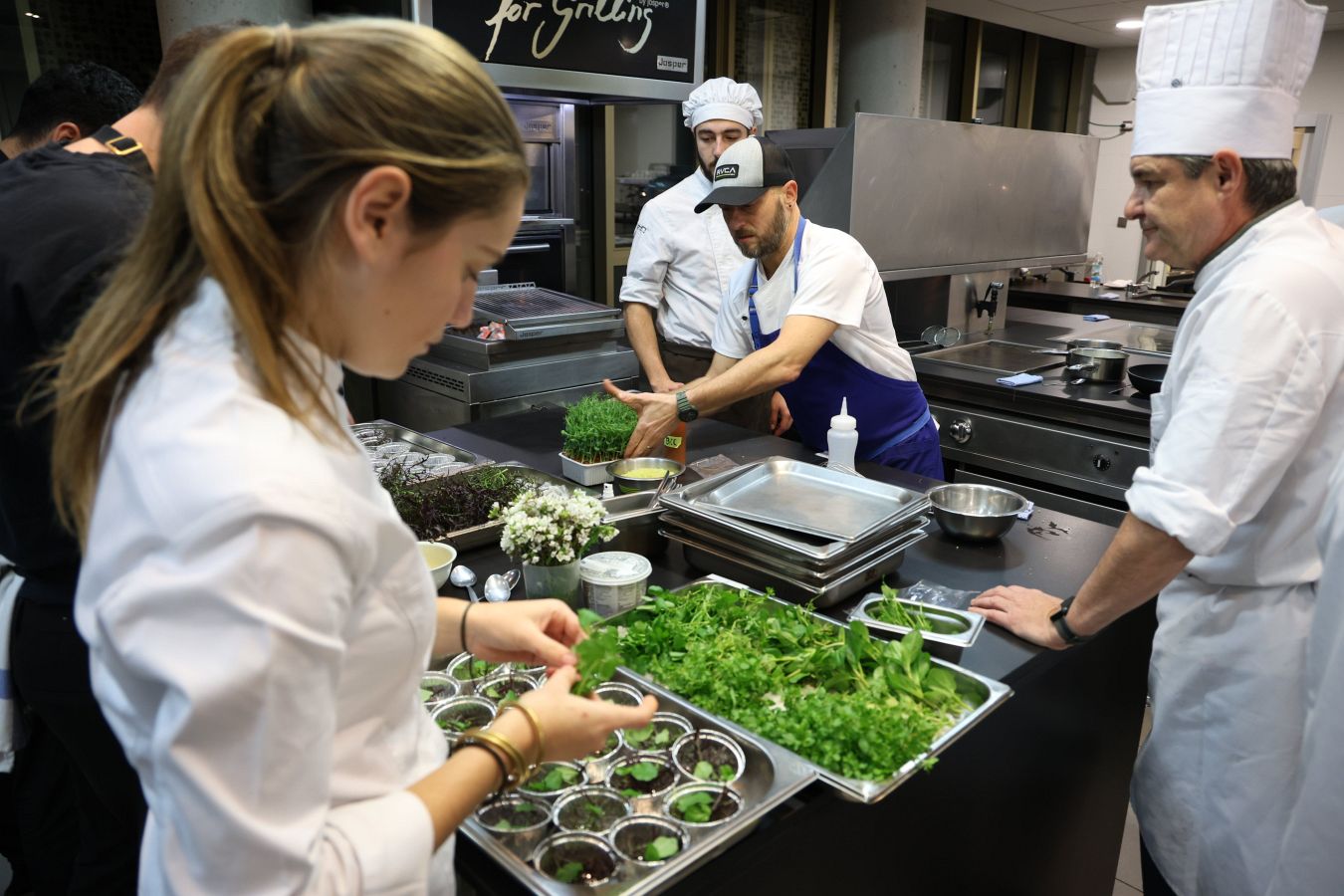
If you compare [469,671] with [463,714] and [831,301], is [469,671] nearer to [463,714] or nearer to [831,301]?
[463,714]

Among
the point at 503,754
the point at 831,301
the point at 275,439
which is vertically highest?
the point at 275,439

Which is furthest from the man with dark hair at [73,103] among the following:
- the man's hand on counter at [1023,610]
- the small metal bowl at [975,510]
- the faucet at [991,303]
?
the faucet at [991,303]

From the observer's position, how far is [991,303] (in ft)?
15.1

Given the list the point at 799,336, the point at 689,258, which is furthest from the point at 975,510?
the point at 689,258

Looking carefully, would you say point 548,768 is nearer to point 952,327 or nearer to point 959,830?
point 959,830

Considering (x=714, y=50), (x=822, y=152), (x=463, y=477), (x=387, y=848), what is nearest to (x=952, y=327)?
(x=822, y=152)

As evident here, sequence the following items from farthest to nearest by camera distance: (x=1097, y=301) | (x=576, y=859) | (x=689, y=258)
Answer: (x=1097, y=301)
(x=689, y=258)
(x=576, y=859)

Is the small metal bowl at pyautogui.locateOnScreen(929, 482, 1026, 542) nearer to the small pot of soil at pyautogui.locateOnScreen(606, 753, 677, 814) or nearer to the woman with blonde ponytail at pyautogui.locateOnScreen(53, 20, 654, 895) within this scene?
the small pot of soil at pyautogui.locateOnScreen(606, 753, 677, 814)

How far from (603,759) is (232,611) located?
2.38ft

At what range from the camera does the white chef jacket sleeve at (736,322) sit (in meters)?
2.96

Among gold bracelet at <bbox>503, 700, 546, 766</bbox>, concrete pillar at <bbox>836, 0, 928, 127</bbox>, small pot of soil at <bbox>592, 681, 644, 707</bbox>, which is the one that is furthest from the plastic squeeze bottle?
concrete pillar at <bbox>836, 0, 928, 127</bbox>

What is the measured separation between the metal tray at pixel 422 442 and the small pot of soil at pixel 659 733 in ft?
4.20

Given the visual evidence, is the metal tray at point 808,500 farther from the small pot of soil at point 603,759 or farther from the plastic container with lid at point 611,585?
the small pot of soil at point 603,759

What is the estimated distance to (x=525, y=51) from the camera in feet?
7.81
